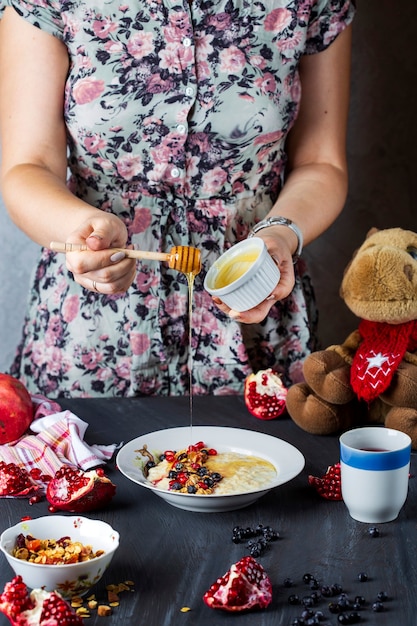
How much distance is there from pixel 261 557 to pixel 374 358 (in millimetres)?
464

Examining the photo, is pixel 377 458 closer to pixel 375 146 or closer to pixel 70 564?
pixel 70 564

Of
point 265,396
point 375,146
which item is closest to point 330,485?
point 265,396

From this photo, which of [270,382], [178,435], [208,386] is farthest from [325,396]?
[208,386]

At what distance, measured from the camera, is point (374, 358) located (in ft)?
4.54

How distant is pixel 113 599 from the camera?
0.93 m

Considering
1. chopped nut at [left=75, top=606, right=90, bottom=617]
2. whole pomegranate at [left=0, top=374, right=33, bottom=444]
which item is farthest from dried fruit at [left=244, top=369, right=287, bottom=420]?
chopped nut at [left=75, top=606, right=90, bottom=617]

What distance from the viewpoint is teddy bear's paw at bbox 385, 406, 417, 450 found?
135 cm

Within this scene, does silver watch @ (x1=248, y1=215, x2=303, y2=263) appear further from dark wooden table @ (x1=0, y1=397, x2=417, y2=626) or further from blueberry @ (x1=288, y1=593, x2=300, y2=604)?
blueberry @ (x1=288, y1=593, x2=300, y2=604)

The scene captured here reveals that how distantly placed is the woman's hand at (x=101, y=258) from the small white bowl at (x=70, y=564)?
42cm

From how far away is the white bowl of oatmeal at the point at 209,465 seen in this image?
1.14 meters

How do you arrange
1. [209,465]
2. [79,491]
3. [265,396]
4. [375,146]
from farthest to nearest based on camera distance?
[375,146], [265,396], [209,465], [79,491]

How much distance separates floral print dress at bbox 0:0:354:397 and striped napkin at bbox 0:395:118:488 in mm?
350

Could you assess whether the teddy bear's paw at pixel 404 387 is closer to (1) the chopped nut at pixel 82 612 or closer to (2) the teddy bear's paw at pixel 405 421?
(2) the teddy bear's paw at pixel 405 421

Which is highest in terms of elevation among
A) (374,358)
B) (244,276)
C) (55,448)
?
(244,276)
